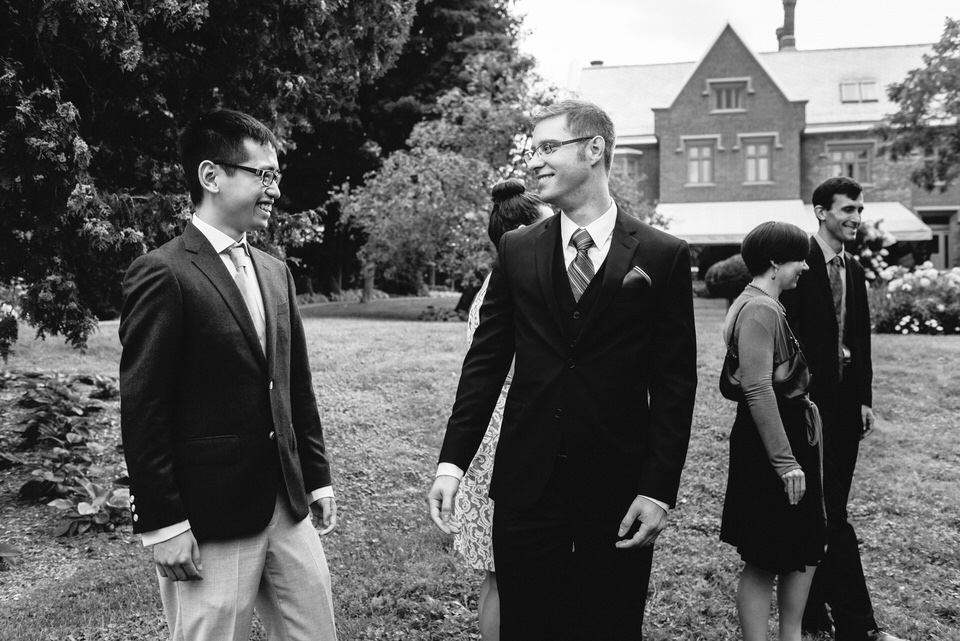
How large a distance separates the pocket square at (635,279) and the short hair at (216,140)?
1342 mm

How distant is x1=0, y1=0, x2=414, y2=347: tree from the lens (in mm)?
5258

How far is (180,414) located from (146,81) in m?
3.93

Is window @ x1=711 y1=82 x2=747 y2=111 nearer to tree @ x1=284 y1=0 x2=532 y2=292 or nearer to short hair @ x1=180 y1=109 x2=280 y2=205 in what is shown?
tree @ x1=284 y1=0 x2=532 y2=292

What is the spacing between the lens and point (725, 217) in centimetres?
3450

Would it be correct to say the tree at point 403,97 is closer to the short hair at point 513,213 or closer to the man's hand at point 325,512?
the short hair at point 513,213

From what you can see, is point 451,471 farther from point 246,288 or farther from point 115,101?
point 115,101

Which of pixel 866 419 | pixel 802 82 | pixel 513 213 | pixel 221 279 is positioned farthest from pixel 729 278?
pixel 802 82

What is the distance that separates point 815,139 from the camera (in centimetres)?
3628

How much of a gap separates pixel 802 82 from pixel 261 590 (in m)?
41.4

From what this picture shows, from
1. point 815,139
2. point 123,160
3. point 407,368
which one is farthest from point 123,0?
point 815,139

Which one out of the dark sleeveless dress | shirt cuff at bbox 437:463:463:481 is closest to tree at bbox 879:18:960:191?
the dark sleeveless dress

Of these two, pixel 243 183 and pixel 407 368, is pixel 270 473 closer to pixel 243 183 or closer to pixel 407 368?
pixel 243 183

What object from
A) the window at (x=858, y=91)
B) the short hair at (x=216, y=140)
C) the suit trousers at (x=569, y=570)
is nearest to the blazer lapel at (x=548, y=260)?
the suit trousers at (x=569, y=570)

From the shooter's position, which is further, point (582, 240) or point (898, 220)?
point (898, 220)
